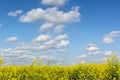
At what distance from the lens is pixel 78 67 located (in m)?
16.4

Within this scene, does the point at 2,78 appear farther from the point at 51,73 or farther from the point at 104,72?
the point at 104,72

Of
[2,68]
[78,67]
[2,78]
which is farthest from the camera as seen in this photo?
[78,67]

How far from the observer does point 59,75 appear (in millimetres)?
15867

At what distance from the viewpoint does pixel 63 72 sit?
53.0 feet

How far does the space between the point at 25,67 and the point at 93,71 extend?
3080mm

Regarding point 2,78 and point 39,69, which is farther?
point 39,69

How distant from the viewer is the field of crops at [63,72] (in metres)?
14.7

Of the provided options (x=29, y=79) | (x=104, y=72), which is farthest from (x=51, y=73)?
(x=104, y=72)

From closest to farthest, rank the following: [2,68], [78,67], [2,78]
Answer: [2,78] → [2,68] → [78,67]

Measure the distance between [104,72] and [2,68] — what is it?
4524mm

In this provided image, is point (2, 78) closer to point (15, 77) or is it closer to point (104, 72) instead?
point (15, 77)

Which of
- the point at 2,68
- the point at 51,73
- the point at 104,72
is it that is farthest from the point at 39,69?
the point at 104,72

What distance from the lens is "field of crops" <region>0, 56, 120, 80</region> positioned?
14711mm

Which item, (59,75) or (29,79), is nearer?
(29,79)
